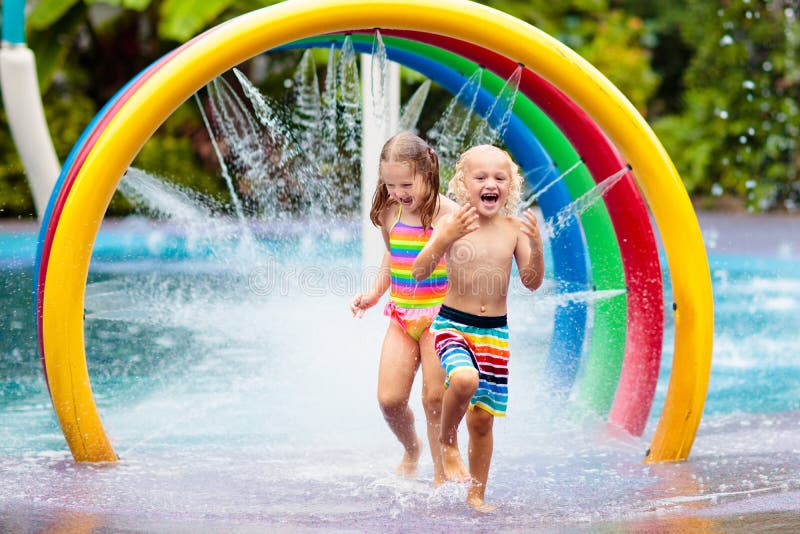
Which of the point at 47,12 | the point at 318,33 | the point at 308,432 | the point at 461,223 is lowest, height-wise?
the point at 308,432

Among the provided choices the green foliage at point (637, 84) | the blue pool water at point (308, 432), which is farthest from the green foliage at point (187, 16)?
the blue pool water at point (308, 432)

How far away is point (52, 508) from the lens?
3.54 meters

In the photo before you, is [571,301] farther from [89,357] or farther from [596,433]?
[89,357]

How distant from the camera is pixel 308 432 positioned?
486 centimetres

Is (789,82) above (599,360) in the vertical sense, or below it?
above

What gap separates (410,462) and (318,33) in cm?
160

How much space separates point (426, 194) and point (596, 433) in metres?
1.55

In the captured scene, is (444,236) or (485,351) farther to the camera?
(485,351)

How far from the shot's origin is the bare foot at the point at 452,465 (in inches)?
152

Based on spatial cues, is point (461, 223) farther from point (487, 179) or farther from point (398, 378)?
point (398, 378)

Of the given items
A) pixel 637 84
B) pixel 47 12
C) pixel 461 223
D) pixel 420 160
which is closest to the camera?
pixel 461 223

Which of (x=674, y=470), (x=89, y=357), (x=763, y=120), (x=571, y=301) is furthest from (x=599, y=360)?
(x=763, y=120)

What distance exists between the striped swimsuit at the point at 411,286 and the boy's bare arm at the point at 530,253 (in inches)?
14.7

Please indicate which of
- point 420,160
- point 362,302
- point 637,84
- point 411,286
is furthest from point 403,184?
point 637,84
